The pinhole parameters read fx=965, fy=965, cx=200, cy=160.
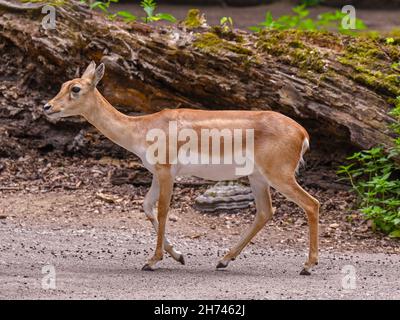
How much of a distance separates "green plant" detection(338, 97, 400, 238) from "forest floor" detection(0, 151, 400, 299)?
6.7 inches

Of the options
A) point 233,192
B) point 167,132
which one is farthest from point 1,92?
point 167,132

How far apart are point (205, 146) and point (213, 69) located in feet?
8.30

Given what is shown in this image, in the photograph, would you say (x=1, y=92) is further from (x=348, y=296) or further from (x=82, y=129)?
(x=348, y=296)

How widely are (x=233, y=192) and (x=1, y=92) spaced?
3119mm

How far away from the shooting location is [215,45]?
1037cm

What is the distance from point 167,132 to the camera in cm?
795

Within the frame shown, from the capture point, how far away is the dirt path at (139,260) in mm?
6734

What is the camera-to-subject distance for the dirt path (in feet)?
22.1

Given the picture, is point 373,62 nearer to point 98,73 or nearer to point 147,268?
point 98,73
